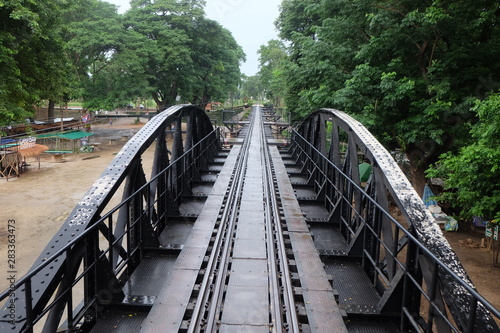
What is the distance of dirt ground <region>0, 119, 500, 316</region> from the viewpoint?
11748 millimetres

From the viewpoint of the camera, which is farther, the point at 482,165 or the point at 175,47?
the point at 175,47

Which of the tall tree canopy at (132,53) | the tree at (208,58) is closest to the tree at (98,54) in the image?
the tall tree canopy at (132,53)

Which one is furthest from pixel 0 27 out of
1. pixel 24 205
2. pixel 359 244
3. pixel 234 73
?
pixel 234 73

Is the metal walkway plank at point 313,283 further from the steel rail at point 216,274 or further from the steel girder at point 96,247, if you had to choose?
the steel girder at point 96,247

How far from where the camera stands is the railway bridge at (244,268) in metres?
3.33

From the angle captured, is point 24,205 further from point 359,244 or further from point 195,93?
point 195,93

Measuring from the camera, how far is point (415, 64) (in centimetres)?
1272

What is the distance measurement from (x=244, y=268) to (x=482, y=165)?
21.4ft

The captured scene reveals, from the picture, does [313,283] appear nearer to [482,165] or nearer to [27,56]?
[482,165]

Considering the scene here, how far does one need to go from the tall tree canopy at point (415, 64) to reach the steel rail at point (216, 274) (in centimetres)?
635

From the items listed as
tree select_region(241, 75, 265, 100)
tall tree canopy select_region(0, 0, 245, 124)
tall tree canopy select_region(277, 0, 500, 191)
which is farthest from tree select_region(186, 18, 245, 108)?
tree select_region(241, 75, 265, 100)

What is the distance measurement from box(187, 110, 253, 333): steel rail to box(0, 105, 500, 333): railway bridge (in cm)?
2

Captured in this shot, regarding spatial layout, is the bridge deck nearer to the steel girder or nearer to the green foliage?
the steel girder

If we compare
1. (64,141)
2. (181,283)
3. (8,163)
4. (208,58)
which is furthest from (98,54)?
(181,283)
